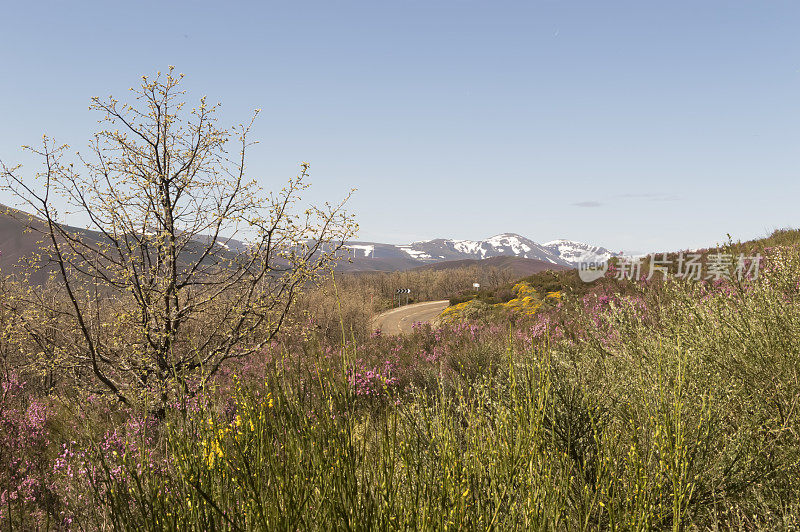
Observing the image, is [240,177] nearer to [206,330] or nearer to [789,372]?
[206,330]

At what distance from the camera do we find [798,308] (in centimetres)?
386

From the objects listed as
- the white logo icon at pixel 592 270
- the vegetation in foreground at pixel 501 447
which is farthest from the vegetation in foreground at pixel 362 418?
the white logo icon at pixel 592 270

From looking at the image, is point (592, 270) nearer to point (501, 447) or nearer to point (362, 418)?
point (362, 418)

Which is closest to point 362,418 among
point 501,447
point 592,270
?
point 501,447

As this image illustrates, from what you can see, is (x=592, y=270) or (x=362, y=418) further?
(x=592, y=270)

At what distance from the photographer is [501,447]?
1.77 metres

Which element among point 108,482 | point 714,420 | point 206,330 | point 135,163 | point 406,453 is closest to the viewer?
point 108,482

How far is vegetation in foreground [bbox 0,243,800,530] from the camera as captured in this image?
1.54 metres

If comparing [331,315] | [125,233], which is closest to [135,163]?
[125,233]

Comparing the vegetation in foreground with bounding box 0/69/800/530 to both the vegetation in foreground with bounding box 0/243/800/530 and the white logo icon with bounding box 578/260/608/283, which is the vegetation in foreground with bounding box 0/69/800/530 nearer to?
the vegetation in foreground with bounding box 0/243/800/530

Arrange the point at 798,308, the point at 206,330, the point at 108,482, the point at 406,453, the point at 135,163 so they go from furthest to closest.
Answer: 1. the point at 206,330
2. the point at 135,163
3. the point at 798,308
4. the point at 406,453
5. the point at 108,482

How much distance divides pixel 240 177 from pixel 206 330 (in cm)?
293

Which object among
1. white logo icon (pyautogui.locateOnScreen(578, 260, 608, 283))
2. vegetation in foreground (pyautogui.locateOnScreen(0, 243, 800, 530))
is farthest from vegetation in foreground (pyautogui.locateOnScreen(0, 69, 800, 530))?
white logo icon (pyautogui.locateOnScreen(578, 260, 608, 283))

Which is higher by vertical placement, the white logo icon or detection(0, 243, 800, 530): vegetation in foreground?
the white logo icon
